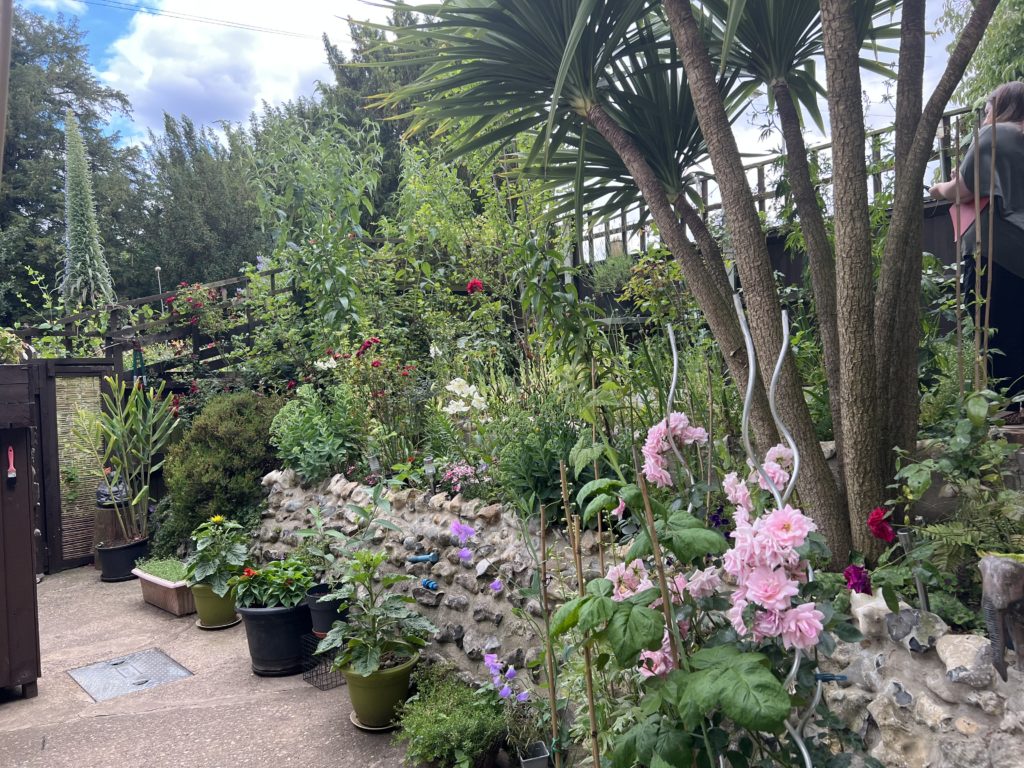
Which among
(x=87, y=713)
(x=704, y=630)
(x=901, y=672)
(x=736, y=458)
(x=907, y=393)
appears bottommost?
(x=87, y=713)

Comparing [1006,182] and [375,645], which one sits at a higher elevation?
[1006,182]

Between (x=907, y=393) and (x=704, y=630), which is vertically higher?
(x=907, y=393)

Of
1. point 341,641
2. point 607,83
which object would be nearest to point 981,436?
point 607,83

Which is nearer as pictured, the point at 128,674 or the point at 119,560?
the point at 128,674

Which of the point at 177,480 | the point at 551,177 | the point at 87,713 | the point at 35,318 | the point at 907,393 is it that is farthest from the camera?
the point at 35,318

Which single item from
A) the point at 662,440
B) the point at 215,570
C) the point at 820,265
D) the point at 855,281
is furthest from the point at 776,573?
the point at 215,570

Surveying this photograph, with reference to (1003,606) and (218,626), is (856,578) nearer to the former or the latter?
(1003,606)

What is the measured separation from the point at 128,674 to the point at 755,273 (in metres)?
3.88

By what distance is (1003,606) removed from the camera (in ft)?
4.94

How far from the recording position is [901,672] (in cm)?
172

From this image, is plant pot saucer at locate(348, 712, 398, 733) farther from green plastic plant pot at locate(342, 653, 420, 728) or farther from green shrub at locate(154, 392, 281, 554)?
green shrub at locate(154, 392, 281, 554)

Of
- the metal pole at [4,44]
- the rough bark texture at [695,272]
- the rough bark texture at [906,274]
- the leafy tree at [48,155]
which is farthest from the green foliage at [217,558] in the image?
the leafy tree at [48,155]

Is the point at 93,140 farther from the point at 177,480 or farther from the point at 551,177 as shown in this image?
the point at 551,177

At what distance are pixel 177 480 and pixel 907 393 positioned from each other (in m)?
5.11
